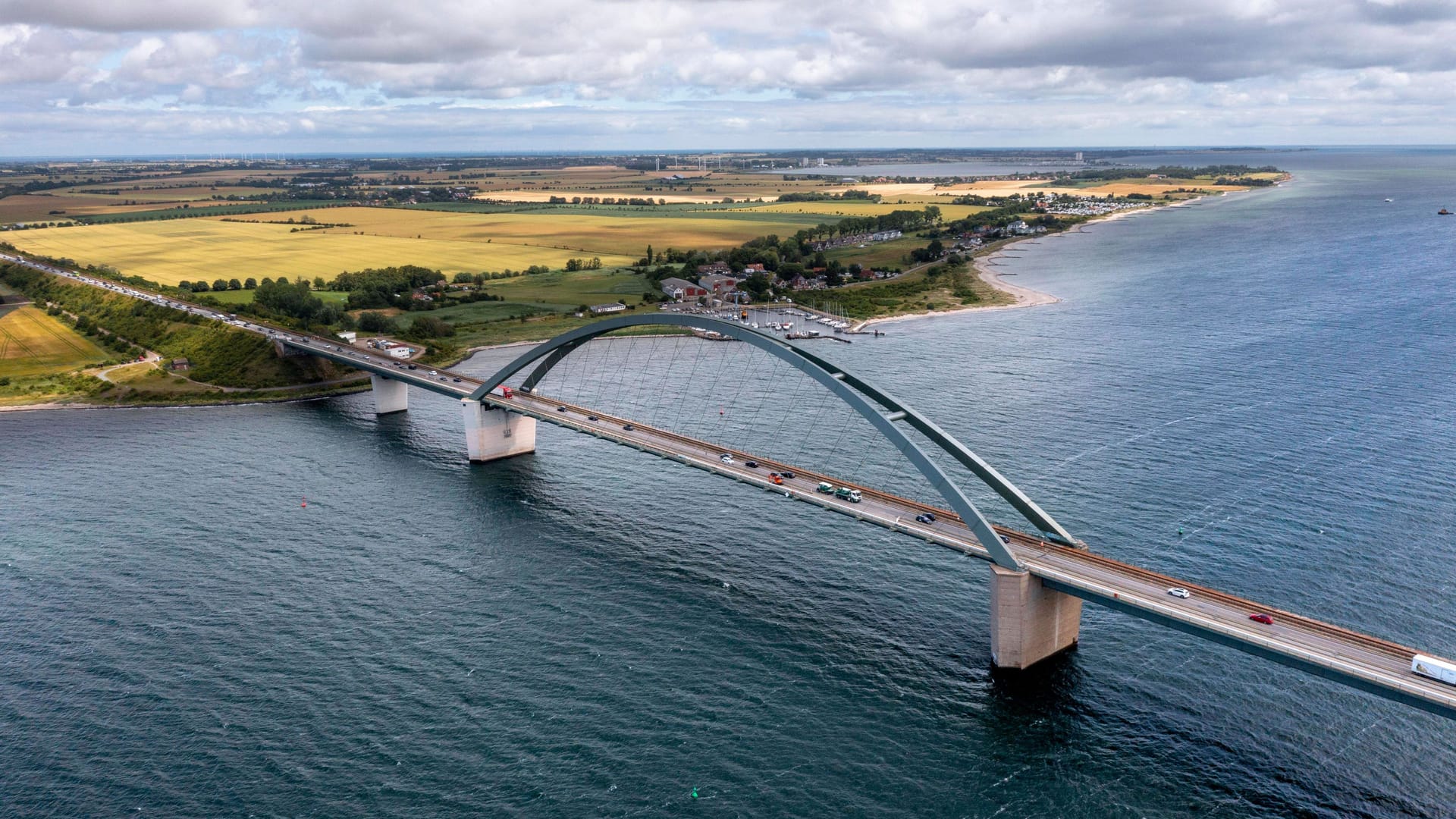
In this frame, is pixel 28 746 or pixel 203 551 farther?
pixel 203 551

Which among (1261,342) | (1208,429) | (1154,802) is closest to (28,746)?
(1154,802)

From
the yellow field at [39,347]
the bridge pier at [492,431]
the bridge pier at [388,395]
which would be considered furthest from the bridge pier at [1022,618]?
the yellow field at [39,347]

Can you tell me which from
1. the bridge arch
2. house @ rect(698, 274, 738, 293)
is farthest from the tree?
the bridge arch

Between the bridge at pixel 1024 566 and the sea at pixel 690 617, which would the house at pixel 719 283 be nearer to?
Answer: the sea at pixel 690 617

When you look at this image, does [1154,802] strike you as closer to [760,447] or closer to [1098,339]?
[760,447]

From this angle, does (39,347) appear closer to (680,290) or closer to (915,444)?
(680,290)

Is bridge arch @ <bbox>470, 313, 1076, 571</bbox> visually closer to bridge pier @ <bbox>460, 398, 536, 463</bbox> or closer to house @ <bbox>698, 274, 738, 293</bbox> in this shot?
bridge pier @ <bbox>460, 398, 536, 463</bbox>

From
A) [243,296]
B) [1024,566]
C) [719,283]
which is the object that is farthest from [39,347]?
[1024,566]
